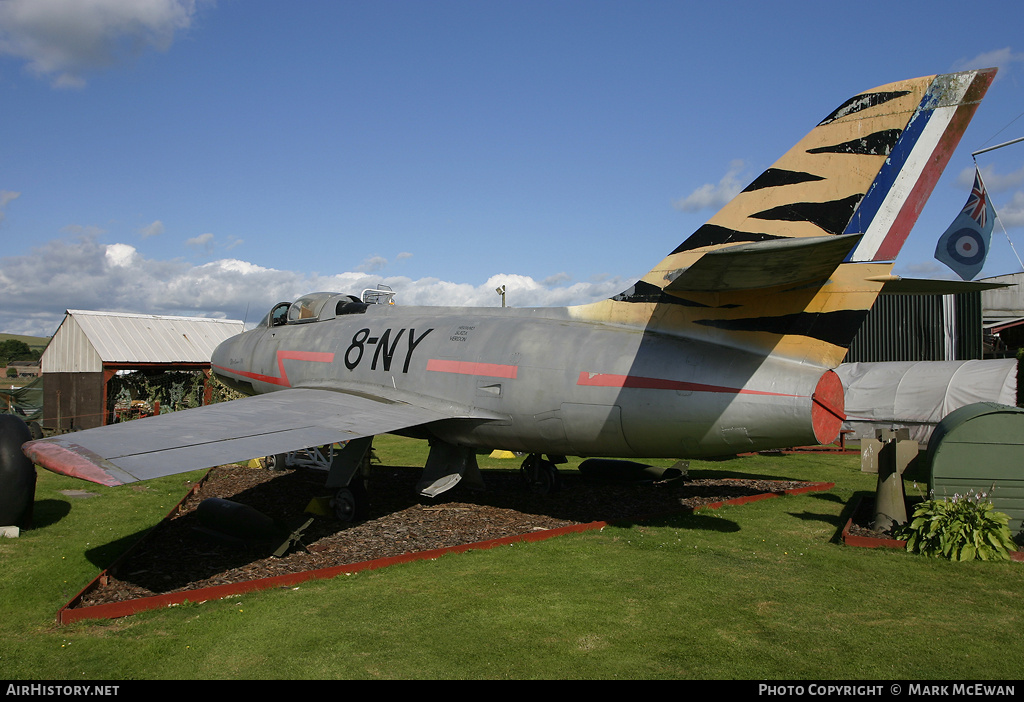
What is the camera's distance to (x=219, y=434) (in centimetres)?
842

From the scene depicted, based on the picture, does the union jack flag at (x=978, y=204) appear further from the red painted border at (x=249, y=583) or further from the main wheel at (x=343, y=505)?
the main wheel at (x=343, y=505)

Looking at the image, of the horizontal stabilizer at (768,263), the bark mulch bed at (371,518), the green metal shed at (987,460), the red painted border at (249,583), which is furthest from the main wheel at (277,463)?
the green metal shed at (987,460)

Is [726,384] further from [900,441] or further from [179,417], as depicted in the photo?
[179,417]

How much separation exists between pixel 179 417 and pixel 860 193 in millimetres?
9798

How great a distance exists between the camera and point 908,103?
8117mm

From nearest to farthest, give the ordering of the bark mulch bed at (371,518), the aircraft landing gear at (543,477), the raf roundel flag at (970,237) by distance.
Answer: the bark mulch bed at (371,518), the aircraft landing gear at (543,477), the raf roundel flag at (970,237)

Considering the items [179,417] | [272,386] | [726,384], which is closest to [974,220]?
[726,384]

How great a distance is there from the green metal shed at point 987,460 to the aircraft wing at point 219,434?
782 cm

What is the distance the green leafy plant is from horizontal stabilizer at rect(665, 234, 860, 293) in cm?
434

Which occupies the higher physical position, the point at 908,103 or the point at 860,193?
the point at 908,103

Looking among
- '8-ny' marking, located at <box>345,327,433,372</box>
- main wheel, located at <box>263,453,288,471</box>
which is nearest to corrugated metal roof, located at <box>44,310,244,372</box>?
main wheel, located at <box>263,453,288,471</box>

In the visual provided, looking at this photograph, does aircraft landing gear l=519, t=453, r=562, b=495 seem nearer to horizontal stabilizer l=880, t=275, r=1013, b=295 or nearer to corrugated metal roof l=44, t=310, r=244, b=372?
horizontal stabilizer l=880, t=275, r=1013, b=295

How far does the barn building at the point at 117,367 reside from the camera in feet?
92.0

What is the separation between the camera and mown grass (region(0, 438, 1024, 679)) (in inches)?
234
